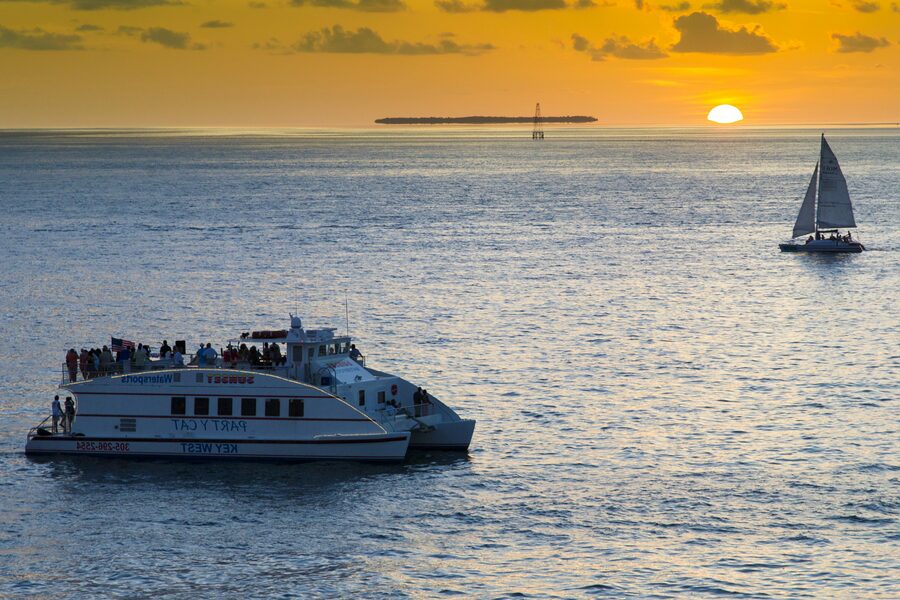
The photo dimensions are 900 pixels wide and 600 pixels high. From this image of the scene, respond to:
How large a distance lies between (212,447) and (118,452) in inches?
154

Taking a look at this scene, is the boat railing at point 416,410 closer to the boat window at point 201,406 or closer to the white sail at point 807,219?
the boat window at point 201,406

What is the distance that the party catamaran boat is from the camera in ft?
173

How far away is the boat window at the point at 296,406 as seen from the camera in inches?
2079

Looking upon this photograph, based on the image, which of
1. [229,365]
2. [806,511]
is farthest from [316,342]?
[806,511]

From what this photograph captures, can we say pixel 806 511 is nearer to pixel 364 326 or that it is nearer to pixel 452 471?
pixel 452 471

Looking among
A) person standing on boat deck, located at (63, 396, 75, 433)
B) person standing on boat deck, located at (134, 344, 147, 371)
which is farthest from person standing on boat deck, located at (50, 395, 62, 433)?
person standing on boat deck, located at (134, 344, 147, 371)

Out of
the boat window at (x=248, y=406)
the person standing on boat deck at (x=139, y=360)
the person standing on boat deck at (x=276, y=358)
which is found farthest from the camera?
the person standing on boat deck at (x=139, y=360)

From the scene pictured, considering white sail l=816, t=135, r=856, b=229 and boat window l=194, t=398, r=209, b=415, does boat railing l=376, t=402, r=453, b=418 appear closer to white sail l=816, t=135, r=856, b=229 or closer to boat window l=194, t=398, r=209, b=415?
boat window l=194, t=398, r=209, b=415

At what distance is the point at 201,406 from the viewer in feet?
176

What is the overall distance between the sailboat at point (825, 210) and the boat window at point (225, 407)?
87154mm

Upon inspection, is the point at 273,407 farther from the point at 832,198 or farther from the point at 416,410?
the point at 832,198

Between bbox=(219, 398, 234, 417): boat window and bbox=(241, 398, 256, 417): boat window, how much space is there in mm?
541

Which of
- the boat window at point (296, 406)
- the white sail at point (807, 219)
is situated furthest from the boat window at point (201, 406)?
the white sail at point (807, 219)

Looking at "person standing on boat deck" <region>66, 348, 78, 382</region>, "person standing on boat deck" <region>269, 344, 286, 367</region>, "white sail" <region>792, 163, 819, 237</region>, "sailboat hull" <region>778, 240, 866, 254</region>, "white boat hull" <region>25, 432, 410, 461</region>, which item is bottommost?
"white boat hull" <region>25, 432, 410, 461</region>
